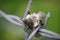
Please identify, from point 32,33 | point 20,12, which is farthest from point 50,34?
point 20,12

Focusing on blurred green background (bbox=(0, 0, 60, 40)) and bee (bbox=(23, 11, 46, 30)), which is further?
blurred green background (bbox=(0, 0, 60, 40))

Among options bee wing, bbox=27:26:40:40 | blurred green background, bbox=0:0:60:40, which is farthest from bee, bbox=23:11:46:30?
blurred green background, bbox=0:0:60:40

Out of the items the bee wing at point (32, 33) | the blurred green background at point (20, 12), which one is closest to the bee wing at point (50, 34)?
the bee wing at point (32, 33)

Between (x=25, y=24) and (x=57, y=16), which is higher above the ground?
(x=57, y=16)

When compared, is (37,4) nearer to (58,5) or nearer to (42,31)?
(58,5)

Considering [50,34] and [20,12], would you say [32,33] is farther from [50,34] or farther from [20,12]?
[20,12]

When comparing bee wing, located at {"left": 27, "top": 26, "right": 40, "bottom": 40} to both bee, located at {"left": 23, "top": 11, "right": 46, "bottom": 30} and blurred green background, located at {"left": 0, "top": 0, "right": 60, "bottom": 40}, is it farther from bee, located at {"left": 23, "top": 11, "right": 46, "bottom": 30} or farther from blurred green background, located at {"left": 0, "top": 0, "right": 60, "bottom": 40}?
blurred green background, located at {"left": 0, "top": 0, "right": 60, "bottom": 40}

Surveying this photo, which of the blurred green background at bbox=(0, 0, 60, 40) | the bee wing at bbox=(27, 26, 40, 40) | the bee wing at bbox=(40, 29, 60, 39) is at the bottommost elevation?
the bee wing at bbox=(40, 29, 60, 39)

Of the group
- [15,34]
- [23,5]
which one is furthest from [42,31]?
[23,5]

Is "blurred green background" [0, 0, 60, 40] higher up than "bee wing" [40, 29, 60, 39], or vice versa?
"blurred green background" [0, 0, 60, 40]
